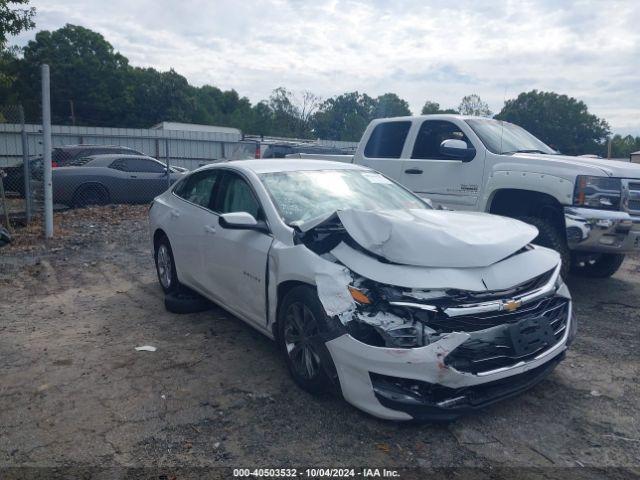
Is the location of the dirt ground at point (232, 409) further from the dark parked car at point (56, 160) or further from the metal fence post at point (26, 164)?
the dark parked car at point (56, 160)

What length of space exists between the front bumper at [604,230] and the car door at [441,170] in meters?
1.39

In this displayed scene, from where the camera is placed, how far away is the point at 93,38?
57.6 m

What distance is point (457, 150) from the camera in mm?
6543

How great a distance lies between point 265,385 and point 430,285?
1.48 meters

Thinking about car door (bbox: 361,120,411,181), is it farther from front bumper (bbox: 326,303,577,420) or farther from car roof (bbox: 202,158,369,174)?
front bumper (bbox: 326,303,577,420)

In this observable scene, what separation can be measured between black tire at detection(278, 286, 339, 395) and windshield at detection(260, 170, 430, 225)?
2.29 feet

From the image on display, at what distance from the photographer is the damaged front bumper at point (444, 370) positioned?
3047 millimetres

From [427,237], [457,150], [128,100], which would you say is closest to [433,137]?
[457,150]

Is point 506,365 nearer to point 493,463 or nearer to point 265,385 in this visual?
point 493,463

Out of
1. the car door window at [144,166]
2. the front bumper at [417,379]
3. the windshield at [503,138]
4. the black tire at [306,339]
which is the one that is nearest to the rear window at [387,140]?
the windshield at [503,138]

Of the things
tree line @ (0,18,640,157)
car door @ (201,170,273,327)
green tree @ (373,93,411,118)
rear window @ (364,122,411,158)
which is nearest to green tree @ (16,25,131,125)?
tree line @ (0,18,640,157)

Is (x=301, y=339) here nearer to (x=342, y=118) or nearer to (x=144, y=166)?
(x=144, y=166)

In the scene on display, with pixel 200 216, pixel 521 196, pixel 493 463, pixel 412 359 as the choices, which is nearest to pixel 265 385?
pixel 412 359

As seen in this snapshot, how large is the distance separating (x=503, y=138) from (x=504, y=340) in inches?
170
